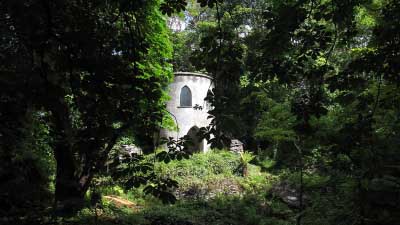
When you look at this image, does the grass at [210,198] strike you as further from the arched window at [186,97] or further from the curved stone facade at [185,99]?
the arched window at [186,97]

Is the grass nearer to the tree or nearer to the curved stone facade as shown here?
the curved stone facade

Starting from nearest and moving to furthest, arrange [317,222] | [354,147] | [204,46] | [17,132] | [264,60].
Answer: [204,46] → [354,147] → [264,60] → [17,132] → [317,222]

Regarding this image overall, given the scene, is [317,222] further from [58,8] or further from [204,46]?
[58,8]

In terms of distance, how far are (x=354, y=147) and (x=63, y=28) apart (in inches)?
117

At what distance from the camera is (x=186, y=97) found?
59.4ft

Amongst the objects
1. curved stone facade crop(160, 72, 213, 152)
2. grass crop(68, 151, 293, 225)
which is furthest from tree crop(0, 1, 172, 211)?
curved stone facade crop(160, 72, 213, 152)

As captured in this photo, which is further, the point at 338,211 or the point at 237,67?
the point at 338,211

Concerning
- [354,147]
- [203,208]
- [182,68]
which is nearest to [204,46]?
[354,147]

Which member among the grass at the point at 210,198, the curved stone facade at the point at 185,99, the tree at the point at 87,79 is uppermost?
the curved stone facade at the point at 185,99

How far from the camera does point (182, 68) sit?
25.0 metres

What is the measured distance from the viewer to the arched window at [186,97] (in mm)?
18031

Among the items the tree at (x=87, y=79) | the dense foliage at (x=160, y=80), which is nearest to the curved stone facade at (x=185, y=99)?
the dense foliage at (x=160, y=80)

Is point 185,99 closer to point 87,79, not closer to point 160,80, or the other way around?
point 160,80

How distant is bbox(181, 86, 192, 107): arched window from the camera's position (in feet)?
59.2
